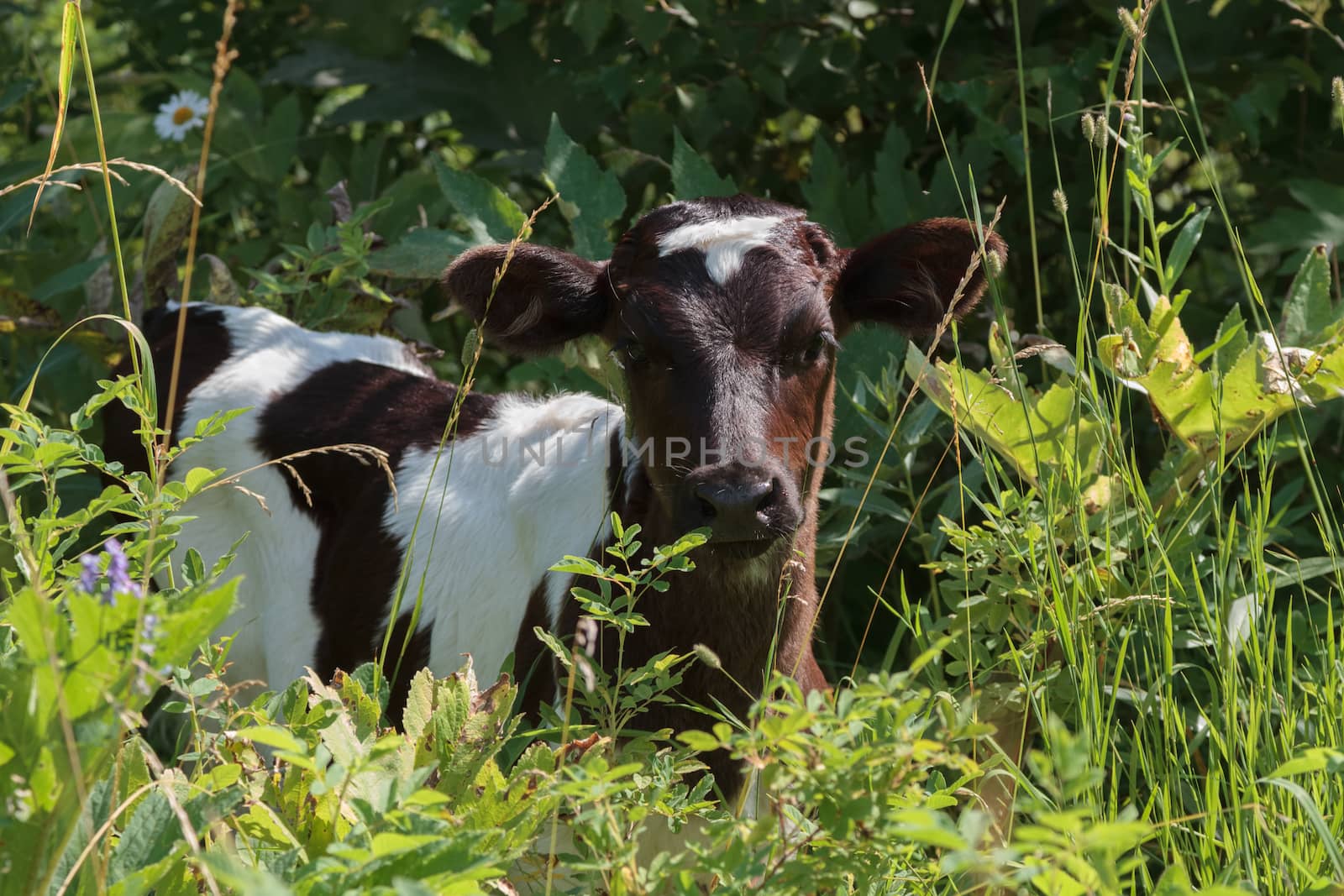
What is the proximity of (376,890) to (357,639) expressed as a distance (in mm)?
2134

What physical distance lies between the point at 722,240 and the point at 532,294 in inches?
20.1

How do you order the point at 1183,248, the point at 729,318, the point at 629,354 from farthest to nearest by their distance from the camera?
the point at 629,354
the point at 729,318
the point at 1183,248

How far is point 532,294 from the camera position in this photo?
3184mm

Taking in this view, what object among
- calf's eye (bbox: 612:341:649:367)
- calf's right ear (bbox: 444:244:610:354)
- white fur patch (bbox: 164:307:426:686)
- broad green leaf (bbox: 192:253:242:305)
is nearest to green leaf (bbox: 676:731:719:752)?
calf's eye (bbox: 612:341:649:367)

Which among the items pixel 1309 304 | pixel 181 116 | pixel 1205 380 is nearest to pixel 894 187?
pixel 1309 304

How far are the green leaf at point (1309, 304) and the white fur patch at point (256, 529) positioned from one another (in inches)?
99.8

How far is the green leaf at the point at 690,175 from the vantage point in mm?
3861

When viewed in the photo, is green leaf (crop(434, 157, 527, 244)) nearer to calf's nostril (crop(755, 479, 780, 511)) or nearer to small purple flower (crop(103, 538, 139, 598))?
calf's nostril (crop(755, 479, 780, 511))

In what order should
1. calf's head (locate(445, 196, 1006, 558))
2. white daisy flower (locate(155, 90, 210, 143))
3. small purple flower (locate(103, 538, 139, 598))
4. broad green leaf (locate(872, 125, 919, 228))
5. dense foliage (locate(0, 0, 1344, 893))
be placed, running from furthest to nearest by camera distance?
1. white daisy flower (locate(155, 90, 210, 143))
2. broad green leaf (locate(872, 125, 919, 228))
3. calf's head (locate(445, 196, 1006, 558))
4. dense foliage (locate(0, 0, 1344, 893))
5. small purple flower (locate(103, 538, 139, 598))

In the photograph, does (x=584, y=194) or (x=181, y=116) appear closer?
(x=584, y=194)

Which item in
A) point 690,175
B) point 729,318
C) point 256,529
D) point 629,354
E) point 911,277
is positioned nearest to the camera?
→ point 729,318

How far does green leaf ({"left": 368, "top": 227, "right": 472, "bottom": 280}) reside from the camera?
12.8 ft

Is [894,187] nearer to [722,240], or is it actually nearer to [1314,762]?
[722,240]

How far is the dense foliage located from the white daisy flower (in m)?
0.02
